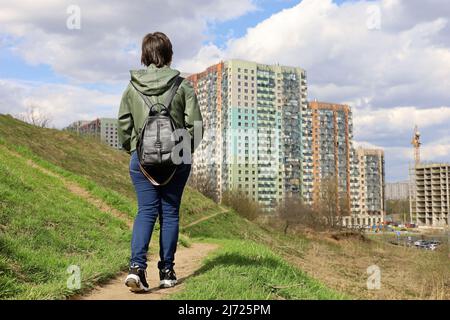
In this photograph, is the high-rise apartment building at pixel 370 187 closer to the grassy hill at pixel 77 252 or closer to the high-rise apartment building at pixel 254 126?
the high-rise apartment building at pixel 254 126

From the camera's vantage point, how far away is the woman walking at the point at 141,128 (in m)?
3.97

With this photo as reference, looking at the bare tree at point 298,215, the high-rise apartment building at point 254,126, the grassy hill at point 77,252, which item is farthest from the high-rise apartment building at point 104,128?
the grassy hill at point 77,252

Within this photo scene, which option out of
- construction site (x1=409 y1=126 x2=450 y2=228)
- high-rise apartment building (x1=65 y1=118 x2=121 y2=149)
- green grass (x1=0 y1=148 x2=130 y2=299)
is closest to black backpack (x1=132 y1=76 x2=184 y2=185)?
green grass (x1=0 y1=148 x2=130 y2=299)

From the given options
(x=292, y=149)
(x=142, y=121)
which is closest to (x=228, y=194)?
(x=142, y=121)

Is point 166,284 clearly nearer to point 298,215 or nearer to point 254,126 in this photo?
point 298,215

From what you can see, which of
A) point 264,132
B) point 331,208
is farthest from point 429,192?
point 331,208

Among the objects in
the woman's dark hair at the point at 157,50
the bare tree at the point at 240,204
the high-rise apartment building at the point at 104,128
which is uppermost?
the high-rise apartment building at the point at 104,128

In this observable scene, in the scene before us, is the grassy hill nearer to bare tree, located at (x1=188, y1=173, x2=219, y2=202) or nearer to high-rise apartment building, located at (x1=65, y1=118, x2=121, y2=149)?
bare tree, located at (x1=188, y1=173, x2=219, y2=202)

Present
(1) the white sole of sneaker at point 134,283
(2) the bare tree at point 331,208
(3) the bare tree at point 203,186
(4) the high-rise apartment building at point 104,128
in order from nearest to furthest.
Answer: (1) the white sole of sneaker at point 134,283 < (3) the bare tree at point 203,186 < (4) the high-rise apartment building at point 104,128 < (2) the bare tree at point 331,208

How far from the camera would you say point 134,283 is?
3.72 meters

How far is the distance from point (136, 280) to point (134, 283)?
29 mm

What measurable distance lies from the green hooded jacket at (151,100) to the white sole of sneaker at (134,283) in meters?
1.11

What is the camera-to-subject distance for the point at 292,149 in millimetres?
99875
